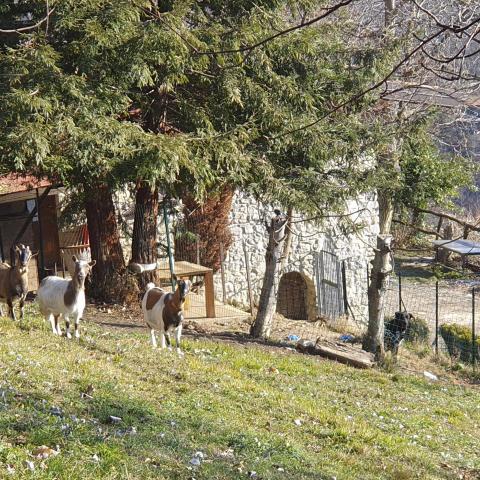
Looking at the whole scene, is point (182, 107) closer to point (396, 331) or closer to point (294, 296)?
point (396, 331)

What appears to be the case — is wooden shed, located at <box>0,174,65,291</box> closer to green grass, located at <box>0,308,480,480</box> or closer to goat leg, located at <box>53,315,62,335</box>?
goat leg, located at <box>53,315,62,335</box>

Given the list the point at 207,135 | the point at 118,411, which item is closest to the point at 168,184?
the point at 207,135

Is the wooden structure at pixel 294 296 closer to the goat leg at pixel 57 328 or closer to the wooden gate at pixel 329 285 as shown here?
the wooden gate at pixel 329 285

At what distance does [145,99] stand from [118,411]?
9121 millimetres

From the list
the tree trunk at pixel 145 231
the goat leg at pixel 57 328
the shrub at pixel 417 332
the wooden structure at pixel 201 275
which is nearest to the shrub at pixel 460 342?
the shrub at pixel 417 332

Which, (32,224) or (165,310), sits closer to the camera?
(165,310)

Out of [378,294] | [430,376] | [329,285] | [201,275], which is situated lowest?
[430,376]

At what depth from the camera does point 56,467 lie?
533 cm

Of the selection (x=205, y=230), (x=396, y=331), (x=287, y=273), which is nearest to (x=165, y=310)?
(x=396, y=331)

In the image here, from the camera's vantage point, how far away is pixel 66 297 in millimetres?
11102

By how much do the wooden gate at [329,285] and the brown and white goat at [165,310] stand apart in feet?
36.4

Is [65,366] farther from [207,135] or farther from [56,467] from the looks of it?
[207,135]

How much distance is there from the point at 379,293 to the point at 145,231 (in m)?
5.42

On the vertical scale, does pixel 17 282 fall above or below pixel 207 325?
above
